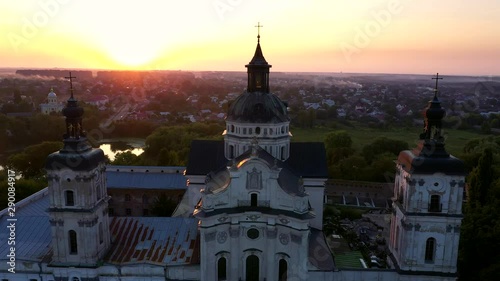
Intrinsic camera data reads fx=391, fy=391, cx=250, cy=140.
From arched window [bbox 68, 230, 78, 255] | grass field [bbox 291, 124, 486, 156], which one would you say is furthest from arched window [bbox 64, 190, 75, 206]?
grass field [bbox 291, 124, 486, 156]

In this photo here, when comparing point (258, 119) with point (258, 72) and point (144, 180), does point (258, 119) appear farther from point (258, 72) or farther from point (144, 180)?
point (144, 180)

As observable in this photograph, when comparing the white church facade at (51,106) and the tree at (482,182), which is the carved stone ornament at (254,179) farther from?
the white church facade at (51,106)

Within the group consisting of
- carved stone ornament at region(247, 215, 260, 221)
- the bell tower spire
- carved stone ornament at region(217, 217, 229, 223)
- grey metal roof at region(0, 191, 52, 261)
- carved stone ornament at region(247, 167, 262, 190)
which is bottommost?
grey metal roof at region(0, 191, 52, 261)

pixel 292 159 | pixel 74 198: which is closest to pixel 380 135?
pixel 292 159

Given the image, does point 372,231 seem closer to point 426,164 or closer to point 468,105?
point 426,164

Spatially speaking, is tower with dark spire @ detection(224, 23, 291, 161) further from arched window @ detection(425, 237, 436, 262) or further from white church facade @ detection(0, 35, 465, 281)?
arched window @ detection(425, 237, 436, 262)

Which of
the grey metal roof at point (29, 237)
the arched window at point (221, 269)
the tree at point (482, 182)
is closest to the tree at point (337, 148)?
the tree at point (482, 182)

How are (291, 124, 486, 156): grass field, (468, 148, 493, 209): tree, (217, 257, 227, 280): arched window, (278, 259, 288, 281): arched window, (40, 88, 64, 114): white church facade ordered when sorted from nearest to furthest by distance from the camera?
(278, 259, 288, 281): arched window < (217, 257, 227, 280): arched window < (468, 148, 493, 209): tree < (291, 124, 486, 156): grass field < (40, 88, 64, 114): white church facade
